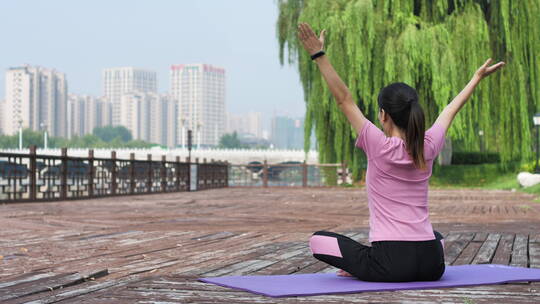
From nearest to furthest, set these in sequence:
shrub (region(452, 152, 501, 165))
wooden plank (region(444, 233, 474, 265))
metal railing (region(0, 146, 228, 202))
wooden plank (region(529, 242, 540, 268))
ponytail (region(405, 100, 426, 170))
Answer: ponytail (region(405, 100, 426, 170)) < wooden plank (region(529, 242, 540, 268)) < wooden plank (region(444, 233, 474, 265)) < metal railing (region(0, 146, 228, 202)) < shrub (region(452, 152, 501, 165))

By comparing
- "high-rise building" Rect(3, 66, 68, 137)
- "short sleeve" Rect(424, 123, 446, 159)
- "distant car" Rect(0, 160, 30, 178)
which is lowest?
"distant car" Rect(0, 160, 30, 178)

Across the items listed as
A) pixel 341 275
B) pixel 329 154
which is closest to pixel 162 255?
pixel 341 275

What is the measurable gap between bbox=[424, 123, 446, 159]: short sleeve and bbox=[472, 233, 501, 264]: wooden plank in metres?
1.26

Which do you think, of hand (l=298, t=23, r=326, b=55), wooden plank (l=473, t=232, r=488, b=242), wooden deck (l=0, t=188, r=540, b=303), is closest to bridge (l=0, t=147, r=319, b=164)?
wooden deck (l=0, t=188, r=540, b=303)

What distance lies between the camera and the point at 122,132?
568ft

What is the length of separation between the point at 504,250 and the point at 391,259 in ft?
6.46

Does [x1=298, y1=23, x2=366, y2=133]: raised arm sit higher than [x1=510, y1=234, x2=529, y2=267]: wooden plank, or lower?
higher

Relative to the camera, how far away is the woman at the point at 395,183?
9.94 feet

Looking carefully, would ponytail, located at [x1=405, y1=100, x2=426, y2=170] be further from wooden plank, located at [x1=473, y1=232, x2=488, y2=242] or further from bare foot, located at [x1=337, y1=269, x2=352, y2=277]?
wooden plank, located at [x1=473, y1=232, x2=488, y2=242]

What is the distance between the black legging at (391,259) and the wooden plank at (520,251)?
1.11 metres

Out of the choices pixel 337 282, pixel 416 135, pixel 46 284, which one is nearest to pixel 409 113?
pixel 416 135

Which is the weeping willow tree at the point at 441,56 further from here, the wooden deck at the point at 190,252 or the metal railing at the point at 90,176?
the wooden deck at the point at 190,252

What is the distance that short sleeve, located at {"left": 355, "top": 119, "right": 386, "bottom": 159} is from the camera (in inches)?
120

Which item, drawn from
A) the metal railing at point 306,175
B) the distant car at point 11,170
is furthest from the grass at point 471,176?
the distant car at point 11,170
